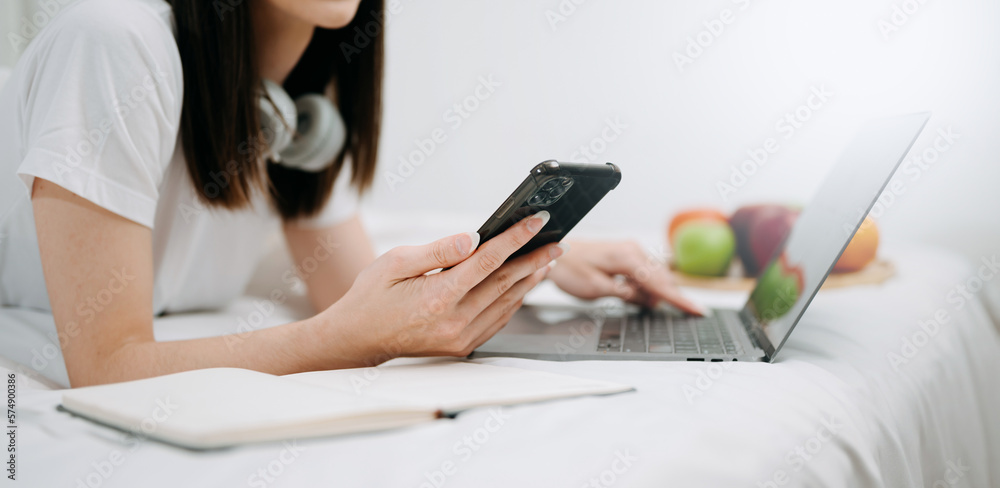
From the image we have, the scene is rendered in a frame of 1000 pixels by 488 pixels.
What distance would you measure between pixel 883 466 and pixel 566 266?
52 centimetres

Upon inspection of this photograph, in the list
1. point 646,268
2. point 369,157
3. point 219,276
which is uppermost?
point 646,268

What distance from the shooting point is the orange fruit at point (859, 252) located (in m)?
1.06

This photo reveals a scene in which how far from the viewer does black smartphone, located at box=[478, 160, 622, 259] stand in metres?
0.47

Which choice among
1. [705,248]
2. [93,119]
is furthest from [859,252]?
[93,119]

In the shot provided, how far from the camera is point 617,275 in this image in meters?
0.95

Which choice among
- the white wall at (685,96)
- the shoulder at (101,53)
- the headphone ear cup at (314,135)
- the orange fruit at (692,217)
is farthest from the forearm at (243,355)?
the white wall at (685,96)

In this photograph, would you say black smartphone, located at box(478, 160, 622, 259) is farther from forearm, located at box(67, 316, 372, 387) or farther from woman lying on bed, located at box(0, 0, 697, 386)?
forearm, located at box(67, 316, 372, 387)

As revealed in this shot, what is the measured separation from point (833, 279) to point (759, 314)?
1.15ft

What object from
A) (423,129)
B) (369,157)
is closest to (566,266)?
(369,157)

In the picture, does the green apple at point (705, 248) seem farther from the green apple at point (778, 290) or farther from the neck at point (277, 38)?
the neck at point (277, 38)

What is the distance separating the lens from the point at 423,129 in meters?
2.08

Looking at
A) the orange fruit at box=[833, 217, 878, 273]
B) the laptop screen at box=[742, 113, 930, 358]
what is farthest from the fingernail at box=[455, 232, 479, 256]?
the orange fruit at box=[833, 217, 878, 273]

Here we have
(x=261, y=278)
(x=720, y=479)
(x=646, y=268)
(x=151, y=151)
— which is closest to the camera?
(x=720, y=479)

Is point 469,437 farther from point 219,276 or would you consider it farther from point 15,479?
point 219,276
